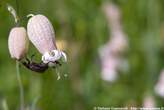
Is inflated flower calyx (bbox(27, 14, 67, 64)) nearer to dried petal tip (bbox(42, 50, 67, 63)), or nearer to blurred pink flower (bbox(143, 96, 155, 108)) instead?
dried petal tip (bbox(42, 50, 67, 63))

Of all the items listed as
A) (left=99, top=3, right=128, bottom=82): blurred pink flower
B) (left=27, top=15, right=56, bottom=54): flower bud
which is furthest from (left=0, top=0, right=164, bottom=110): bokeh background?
(left=27, top=15, right=56, bottom=54): flower bud

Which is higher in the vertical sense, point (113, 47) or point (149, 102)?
point (113, 47)

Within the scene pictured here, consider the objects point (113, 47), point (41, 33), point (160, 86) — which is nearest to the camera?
point (41, 33)

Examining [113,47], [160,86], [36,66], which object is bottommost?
[160,86]

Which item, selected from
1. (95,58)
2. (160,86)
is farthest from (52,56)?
(95,58)

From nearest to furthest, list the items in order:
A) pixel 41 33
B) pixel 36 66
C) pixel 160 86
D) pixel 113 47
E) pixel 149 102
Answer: pixel 36 66 → pixel 41 33 → pixel 149 102 → pixel 160 86 → pixel 113 47

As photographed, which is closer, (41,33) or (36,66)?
(36,66)

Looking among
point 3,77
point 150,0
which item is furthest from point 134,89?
point 3,77

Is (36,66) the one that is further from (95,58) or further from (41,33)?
(95,58)
